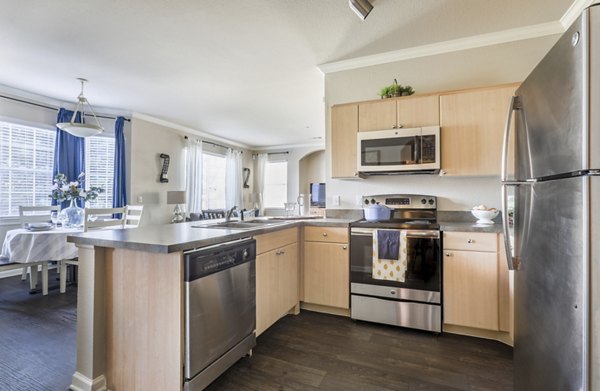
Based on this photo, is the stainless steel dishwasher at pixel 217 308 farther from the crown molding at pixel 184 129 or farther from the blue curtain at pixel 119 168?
the crown molding at pixel 184 129

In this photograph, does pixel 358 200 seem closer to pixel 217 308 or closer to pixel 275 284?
pixel 275 284

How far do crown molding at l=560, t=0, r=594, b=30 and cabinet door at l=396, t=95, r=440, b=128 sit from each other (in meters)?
1.11

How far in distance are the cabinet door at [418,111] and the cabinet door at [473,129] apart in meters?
0.06

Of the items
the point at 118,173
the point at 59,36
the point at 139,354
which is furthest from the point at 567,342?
the point at 118,173

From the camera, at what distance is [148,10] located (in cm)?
237

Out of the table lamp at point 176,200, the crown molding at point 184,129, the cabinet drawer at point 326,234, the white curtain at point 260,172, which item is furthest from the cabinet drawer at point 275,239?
the white curtain at point 260,172

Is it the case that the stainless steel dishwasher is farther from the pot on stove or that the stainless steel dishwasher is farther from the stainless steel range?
the pot on stove

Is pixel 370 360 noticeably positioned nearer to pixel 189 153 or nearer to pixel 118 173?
pixel 118 173

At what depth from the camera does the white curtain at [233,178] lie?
7762mm

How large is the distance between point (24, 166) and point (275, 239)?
432 cm

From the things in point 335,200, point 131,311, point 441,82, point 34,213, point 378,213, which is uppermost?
point 441,82

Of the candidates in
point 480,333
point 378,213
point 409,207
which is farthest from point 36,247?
point 480,333

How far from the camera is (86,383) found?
1620 millimetres

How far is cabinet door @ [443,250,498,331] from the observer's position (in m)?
2.25
